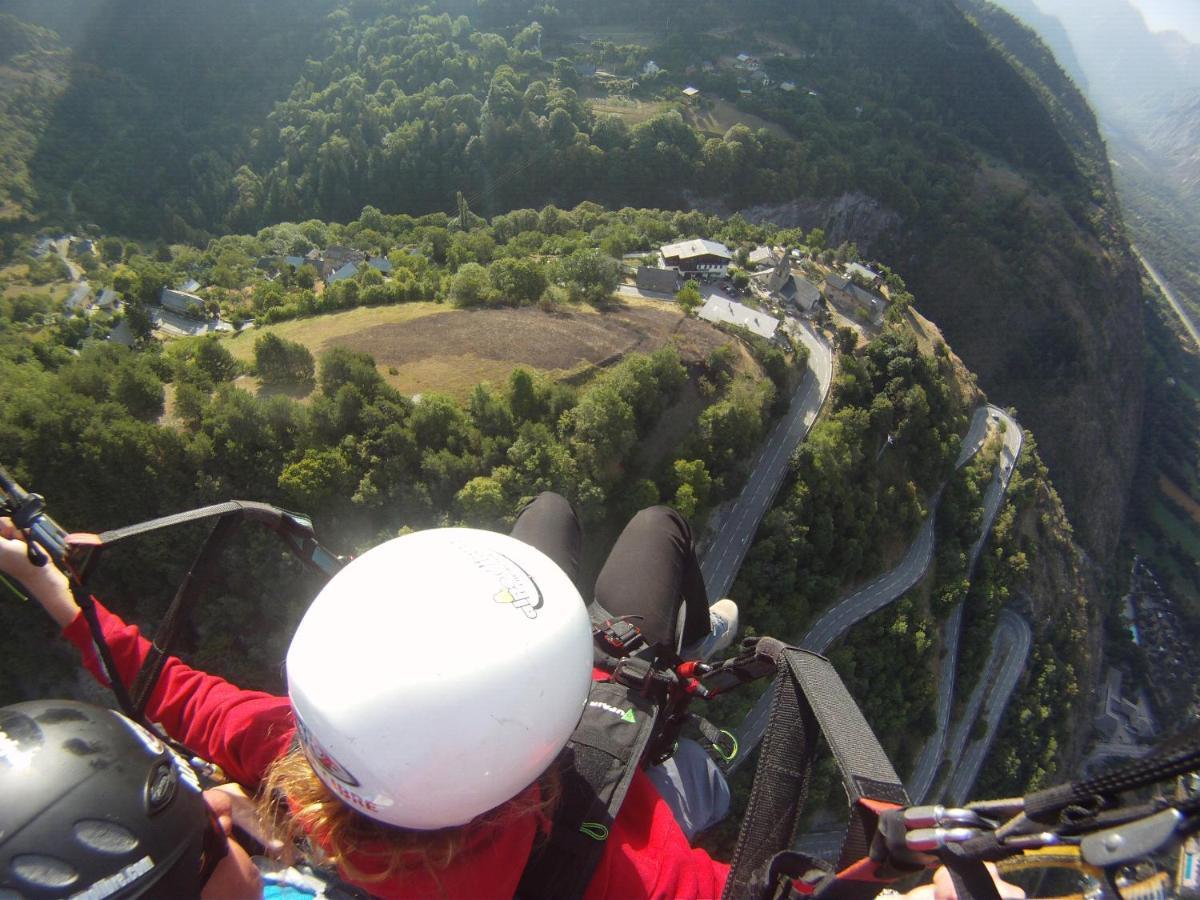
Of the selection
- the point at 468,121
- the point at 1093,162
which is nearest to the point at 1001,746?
the point at 468,121

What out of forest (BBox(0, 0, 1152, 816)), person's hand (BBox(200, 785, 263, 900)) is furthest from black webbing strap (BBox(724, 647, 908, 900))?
forest (BBox(0, 0, 1152, 816))

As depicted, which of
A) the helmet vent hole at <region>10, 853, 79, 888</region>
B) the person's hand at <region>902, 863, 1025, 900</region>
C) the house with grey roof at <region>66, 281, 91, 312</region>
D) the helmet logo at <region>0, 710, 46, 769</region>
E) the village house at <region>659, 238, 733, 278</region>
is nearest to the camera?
the person's hand at <region>902, 863, 1025, 900</region>

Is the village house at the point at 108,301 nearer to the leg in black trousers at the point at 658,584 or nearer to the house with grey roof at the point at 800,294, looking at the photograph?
the house with grey roof at the point at 800,294

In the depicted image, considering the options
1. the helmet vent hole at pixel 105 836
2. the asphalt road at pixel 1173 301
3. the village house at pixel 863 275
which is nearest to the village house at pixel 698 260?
the village house at pixel 863 275

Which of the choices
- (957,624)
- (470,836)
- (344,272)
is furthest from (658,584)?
(344,272)

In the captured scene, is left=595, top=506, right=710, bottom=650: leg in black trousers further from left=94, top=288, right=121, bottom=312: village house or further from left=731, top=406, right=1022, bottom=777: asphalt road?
left=94, top=288, right=121, bottom=312: village house

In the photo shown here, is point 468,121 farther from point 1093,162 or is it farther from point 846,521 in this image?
point 1093,162
